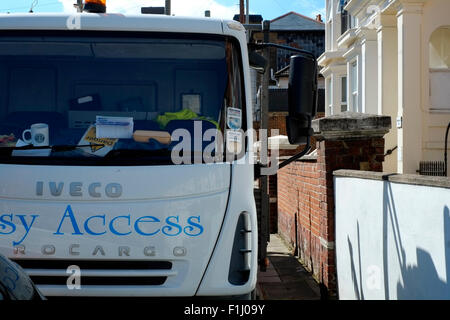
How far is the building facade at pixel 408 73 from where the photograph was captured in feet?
36.8

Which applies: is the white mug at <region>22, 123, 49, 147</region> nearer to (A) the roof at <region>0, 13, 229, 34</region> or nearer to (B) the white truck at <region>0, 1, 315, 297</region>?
(B) the white truck at <region>0, 1, 315, 297</region>

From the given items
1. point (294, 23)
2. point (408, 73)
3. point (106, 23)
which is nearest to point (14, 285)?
point (106, 23)

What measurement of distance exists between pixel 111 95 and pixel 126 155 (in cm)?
46

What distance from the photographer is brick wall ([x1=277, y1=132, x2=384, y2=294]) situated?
5.69m

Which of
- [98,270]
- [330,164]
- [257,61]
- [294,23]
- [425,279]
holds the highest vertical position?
[294,23]

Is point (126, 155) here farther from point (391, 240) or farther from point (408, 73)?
point (408, 73)

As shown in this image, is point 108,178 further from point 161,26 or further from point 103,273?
point 161,26

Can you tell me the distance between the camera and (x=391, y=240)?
4164mm

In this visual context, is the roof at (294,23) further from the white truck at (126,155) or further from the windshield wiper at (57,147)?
the windshield wiper at (57,147)

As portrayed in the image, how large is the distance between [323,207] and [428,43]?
23.0 ft

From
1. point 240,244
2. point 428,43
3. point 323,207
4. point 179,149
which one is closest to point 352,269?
point 323,207

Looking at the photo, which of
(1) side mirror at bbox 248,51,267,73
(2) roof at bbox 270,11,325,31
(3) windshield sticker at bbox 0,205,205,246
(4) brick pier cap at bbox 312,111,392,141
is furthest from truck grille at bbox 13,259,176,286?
(2) roof at bbox 270,11,325,31

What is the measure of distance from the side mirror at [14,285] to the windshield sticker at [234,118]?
1.81 metres

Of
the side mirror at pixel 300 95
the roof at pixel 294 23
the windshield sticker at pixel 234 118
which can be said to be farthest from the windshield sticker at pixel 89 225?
the roof at pixel 294 23
